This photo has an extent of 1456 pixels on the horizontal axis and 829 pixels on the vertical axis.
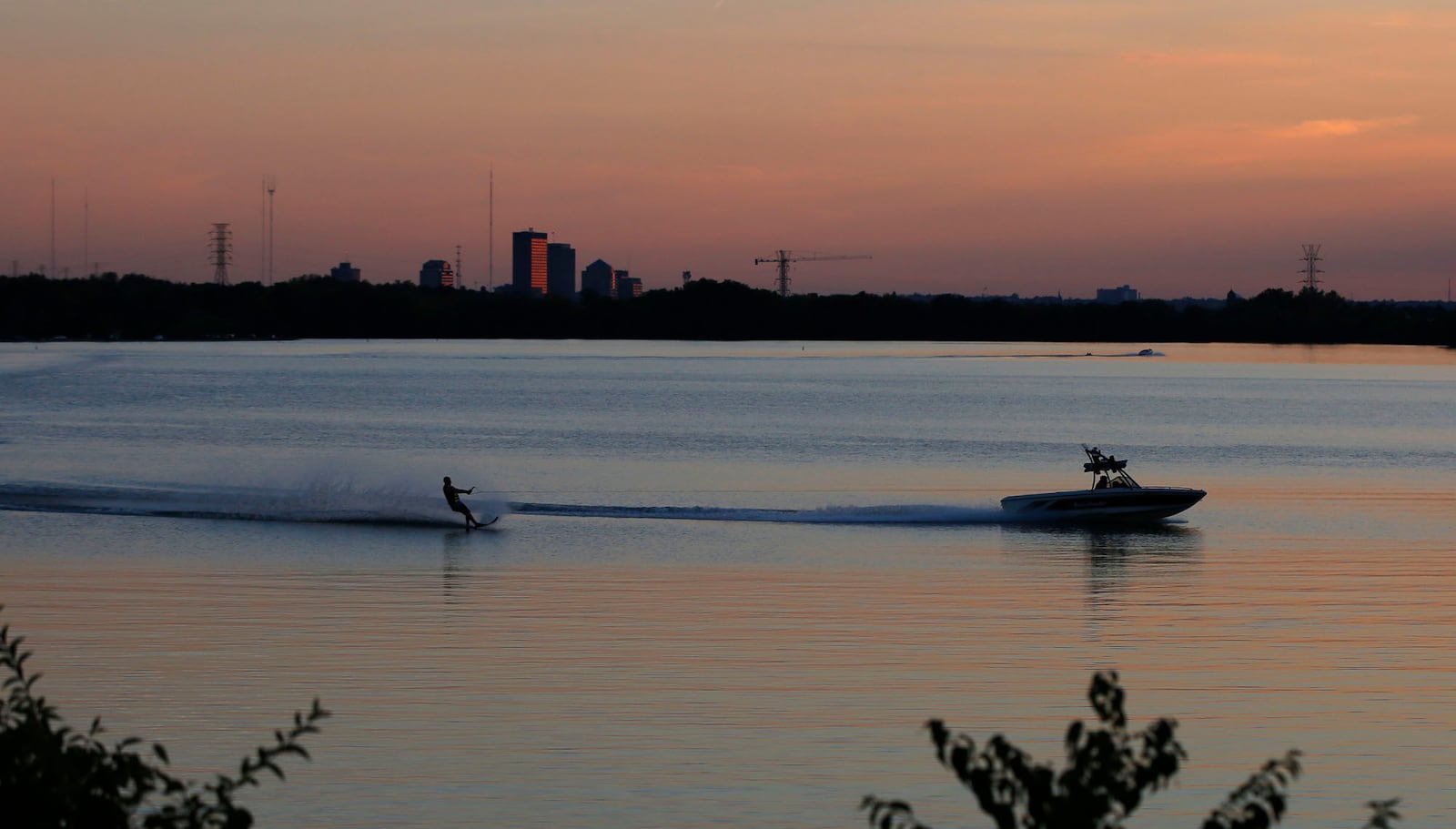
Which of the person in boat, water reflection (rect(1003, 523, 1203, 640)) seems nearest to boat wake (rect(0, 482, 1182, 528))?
the person in boat

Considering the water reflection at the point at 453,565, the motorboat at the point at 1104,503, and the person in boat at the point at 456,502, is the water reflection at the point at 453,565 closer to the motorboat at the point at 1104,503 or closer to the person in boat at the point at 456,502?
the person in boat at the point at 456,502

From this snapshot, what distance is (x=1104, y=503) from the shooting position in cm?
4025

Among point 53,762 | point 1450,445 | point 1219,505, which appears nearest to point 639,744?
point 53,762

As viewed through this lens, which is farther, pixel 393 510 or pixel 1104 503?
pixel 393 510

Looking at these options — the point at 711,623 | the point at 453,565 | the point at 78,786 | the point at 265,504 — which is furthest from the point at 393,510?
A: the point at 78,786

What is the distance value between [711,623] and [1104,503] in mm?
18489

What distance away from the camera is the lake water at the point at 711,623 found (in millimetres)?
15672

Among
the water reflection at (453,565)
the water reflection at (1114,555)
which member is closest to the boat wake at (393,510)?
the water reflection at (1114,555)

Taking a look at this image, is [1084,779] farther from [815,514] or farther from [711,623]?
[815,514]

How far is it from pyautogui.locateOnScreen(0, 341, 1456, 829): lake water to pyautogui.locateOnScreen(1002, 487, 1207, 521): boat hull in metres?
0.61

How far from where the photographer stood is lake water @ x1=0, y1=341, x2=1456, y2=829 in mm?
15672

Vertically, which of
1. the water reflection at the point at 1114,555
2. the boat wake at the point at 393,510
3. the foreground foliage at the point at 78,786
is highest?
the foreground foliage at the point at 78,786

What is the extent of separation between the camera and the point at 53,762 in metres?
6.94

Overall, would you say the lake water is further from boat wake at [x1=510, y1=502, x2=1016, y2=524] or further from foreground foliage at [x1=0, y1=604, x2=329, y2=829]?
foreground foliage at [x1=0, y1=604, x2=329, y2=829]
